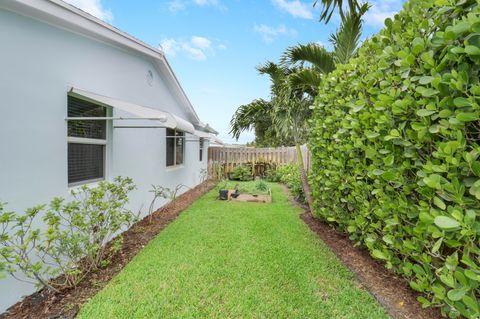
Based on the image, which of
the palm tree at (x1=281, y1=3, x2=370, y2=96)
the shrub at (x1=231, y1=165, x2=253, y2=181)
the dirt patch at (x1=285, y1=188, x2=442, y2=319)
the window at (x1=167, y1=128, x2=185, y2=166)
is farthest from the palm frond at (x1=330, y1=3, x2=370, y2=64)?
the shrub at (x1=231, y1=165, x2=253, y2=181)

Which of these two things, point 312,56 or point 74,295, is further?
point 312,56

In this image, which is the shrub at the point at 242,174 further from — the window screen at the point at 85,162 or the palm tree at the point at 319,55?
the window screen at the point at 85,162

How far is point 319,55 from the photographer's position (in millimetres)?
7074

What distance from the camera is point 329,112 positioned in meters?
5.87

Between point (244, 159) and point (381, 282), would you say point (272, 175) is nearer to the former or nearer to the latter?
point (244, 159)

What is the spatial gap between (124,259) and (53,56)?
376 centimetres

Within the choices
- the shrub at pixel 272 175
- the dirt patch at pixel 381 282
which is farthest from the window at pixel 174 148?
the shrub at pixel 272 175

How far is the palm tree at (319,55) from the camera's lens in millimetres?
6441

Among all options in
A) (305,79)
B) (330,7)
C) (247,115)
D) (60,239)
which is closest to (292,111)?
(305,79)

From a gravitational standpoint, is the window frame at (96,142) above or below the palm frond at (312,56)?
below

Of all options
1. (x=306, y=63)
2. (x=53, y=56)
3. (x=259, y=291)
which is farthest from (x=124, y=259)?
(x=306, y=63)

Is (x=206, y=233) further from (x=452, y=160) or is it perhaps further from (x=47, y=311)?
(x=452, y=160)

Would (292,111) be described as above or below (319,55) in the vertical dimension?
below

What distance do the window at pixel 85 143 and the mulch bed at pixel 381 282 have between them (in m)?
5.35
